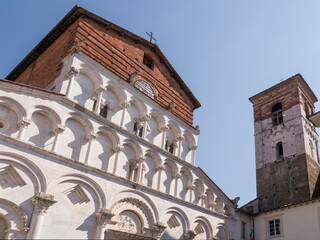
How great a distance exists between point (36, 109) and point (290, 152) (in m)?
22.9

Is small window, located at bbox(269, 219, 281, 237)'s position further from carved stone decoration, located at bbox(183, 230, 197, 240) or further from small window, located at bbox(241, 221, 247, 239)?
carved stone decoration, located at bbox(183, 230, 197, 240)

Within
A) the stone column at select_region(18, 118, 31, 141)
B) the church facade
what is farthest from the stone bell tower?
the stone column at select_region(18, 118, 31, 141)

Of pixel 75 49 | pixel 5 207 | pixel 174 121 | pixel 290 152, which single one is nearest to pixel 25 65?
pixel 75 49

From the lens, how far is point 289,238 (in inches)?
803

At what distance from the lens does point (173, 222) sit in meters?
17.7

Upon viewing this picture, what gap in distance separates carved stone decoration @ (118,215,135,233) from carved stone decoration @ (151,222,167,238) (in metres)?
1.24

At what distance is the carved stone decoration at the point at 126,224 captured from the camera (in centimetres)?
1514

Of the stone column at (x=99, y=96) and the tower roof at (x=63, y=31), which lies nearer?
the stone column at (x=99, y=96)

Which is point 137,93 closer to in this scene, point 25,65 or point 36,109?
point 36,109

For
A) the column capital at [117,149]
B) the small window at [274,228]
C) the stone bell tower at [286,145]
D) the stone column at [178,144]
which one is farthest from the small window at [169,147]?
the stone bell tower at [286,145]

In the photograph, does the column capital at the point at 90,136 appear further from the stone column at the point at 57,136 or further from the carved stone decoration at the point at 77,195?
the carved stone decoration at the point at 77,195

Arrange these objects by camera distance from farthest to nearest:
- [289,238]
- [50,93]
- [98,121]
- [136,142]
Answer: [289,238] < [136,142] < [98,121] < [50,93]

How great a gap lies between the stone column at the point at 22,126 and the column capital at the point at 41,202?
2391mm

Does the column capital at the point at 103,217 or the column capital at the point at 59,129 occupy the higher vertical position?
the column capital at the point at 59,129
